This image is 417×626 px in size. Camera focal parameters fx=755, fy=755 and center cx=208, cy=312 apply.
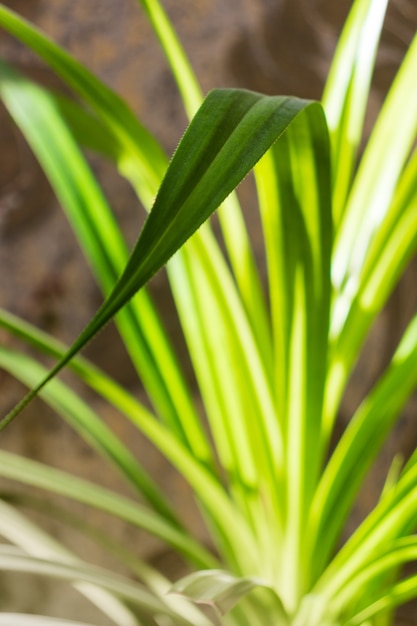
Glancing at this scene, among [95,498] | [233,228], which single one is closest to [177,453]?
[95,498]

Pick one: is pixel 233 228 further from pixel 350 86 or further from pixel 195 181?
pixel 195 181

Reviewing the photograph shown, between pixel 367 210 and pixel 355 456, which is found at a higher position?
pixel 367 210

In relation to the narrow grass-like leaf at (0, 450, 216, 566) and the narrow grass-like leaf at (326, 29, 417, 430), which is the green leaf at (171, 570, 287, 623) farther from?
the narrow grass-like leaf at (326, 29, 417, 430)

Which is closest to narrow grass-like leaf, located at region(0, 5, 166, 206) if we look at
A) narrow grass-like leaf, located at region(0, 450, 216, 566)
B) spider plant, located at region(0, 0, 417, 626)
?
spider plant, located at region(0, 0, 417, 626)

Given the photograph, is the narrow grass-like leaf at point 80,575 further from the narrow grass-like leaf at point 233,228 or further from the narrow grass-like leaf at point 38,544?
the narrow grass-like leaf at point 233,228

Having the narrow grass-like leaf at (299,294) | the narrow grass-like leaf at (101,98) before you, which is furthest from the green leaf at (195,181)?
the narrow grass-like leaf at (101,98)

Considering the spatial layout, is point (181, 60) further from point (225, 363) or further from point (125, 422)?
point (125, 422)

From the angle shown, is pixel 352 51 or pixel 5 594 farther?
pixel 5 594

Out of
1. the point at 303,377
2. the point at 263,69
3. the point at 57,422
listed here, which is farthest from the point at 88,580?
the point at 263,69
